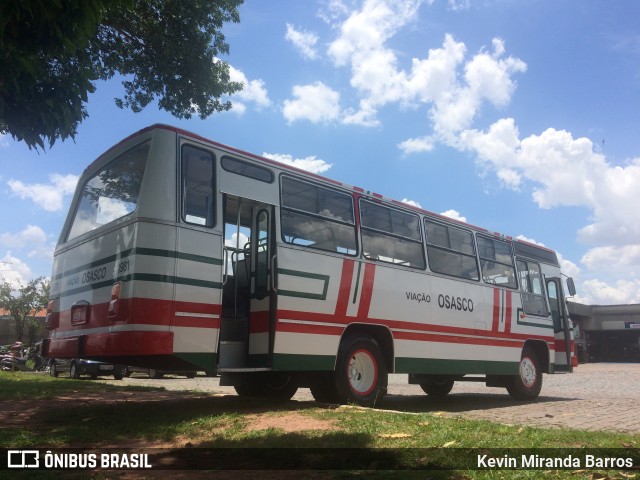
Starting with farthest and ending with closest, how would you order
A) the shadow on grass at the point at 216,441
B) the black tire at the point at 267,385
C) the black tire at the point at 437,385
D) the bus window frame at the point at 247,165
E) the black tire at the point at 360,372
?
the black tire at the point at 437,385 → the black tire at the point at 267,385 → the black tire at the point at 360,372 → the bus window frame at the point at 247,165 → the shadow on grass at the point at 216,441

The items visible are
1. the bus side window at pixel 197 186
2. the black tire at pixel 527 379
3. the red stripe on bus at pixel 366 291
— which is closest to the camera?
the bus side window at pixel 197 186

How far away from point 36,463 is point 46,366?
84.1 ft

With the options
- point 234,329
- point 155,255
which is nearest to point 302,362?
point 234,329

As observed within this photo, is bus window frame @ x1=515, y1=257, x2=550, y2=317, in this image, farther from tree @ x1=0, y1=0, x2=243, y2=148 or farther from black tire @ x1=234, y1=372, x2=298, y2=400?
tree @ x1=0, y1=0, x2=243, y2=148

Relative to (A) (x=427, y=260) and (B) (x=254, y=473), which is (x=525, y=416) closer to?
(A) (x=427, y=260)

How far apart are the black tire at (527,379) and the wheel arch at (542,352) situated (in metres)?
0.12

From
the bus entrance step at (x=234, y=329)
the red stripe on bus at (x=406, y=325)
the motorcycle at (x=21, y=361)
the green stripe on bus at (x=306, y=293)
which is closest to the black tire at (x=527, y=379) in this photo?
the red stripe on bus at (x=406, y=325)

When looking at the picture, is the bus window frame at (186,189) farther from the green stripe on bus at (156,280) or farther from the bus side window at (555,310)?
the bus side window at (555,310)

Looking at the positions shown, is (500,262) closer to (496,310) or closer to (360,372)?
(496,310)

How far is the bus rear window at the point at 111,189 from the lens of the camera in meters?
6.88

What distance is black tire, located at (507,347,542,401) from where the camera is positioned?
11.5 meters

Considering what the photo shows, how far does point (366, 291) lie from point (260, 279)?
1.82 m

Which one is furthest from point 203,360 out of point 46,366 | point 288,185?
point 46,366

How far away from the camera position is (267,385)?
366 inches
